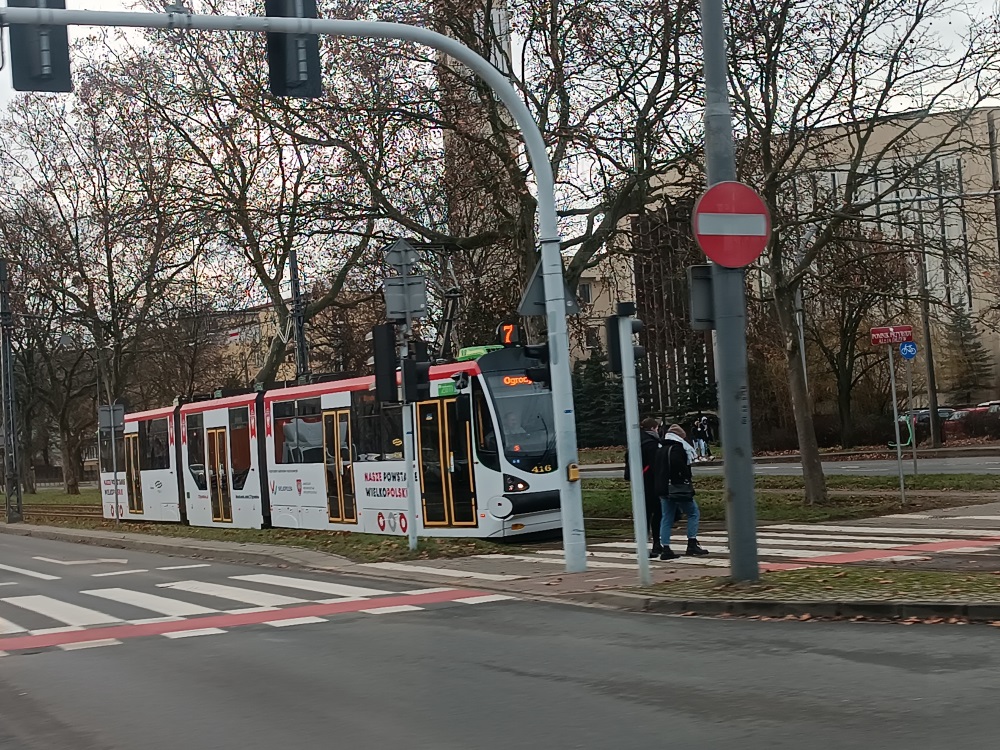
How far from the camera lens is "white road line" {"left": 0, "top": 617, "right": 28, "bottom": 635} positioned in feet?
40.9

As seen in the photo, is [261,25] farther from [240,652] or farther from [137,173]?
[137,173]

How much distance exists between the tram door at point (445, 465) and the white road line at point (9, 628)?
813 centimetres

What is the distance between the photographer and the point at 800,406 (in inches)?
984

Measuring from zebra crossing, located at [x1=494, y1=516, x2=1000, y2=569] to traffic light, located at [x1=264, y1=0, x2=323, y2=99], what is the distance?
6.73m

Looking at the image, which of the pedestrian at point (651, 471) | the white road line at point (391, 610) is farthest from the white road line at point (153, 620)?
the pedestrian at point (651, 471)

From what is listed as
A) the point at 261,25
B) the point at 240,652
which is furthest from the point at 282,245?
the point at 240,652

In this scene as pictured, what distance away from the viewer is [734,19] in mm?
22266

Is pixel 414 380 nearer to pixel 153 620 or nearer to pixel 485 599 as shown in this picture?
pixel 485 599

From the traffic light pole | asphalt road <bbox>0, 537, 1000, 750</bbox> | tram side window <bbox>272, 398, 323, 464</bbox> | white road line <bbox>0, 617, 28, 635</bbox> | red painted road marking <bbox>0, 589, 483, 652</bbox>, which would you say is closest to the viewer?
asphalt road <bbox>0, 537, 1000, 750</bbox>

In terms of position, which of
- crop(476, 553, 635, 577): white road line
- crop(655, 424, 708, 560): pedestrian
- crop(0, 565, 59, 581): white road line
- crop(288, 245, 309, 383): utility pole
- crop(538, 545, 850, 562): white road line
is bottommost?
crop(538, 545, 850, 562): white road line

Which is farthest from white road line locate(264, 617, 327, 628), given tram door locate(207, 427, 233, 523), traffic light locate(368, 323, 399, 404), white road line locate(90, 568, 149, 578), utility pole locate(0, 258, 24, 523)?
utility pole locate(0, 258, 24, 523)

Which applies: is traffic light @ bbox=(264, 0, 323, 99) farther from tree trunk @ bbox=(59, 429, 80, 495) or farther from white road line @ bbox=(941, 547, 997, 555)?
tree trunk @ bbox=(59, 429, 80, 495)

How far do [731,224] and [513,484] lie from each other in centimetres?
834

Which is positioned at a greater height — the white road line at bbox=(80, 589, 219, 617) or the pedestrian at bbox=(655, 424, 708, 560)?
the pedestrian at bbox=(655, 424, 708, 560)
